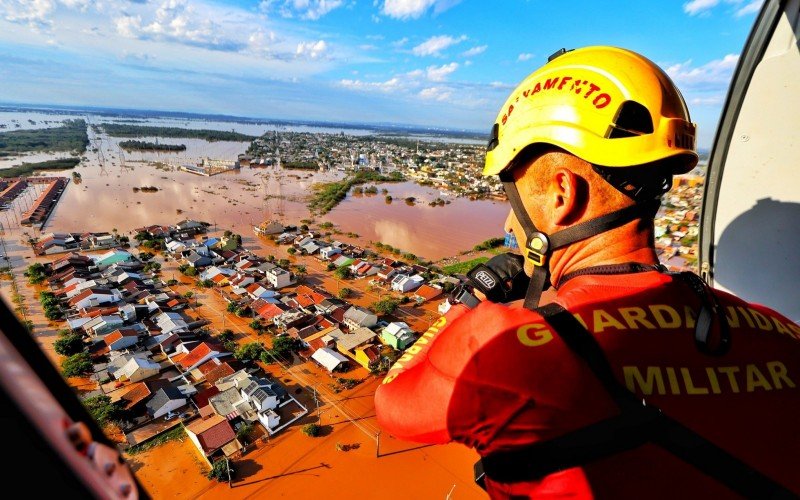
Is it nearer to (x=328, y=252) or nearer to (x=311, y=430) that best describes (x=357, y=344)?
(x=311, y=430)

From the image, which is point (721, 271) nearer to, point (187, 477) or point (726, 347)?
point (726, 347)

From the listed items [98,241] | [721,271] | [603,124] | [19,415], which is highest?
[603,124]

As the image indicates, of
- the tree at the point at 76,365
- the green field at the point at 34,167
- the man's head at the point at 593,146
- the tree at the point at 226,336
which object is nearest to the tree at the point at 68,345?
the tree at the point at 76,365

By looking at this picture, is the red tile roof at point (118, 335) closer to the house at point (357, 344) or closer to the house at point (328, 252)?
the house at point (357, 344)

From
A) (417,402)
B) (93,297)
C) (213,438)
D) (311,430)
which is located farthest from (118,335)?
(417,402)

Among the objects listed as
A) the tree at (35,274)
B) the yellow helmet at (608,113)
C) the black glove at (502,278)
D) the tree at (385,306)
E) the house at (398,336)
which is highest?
the yellow helmet at (608,113)

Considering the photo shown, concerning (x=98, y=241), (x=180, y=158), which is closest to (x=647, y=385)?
(x=98, y=241)
